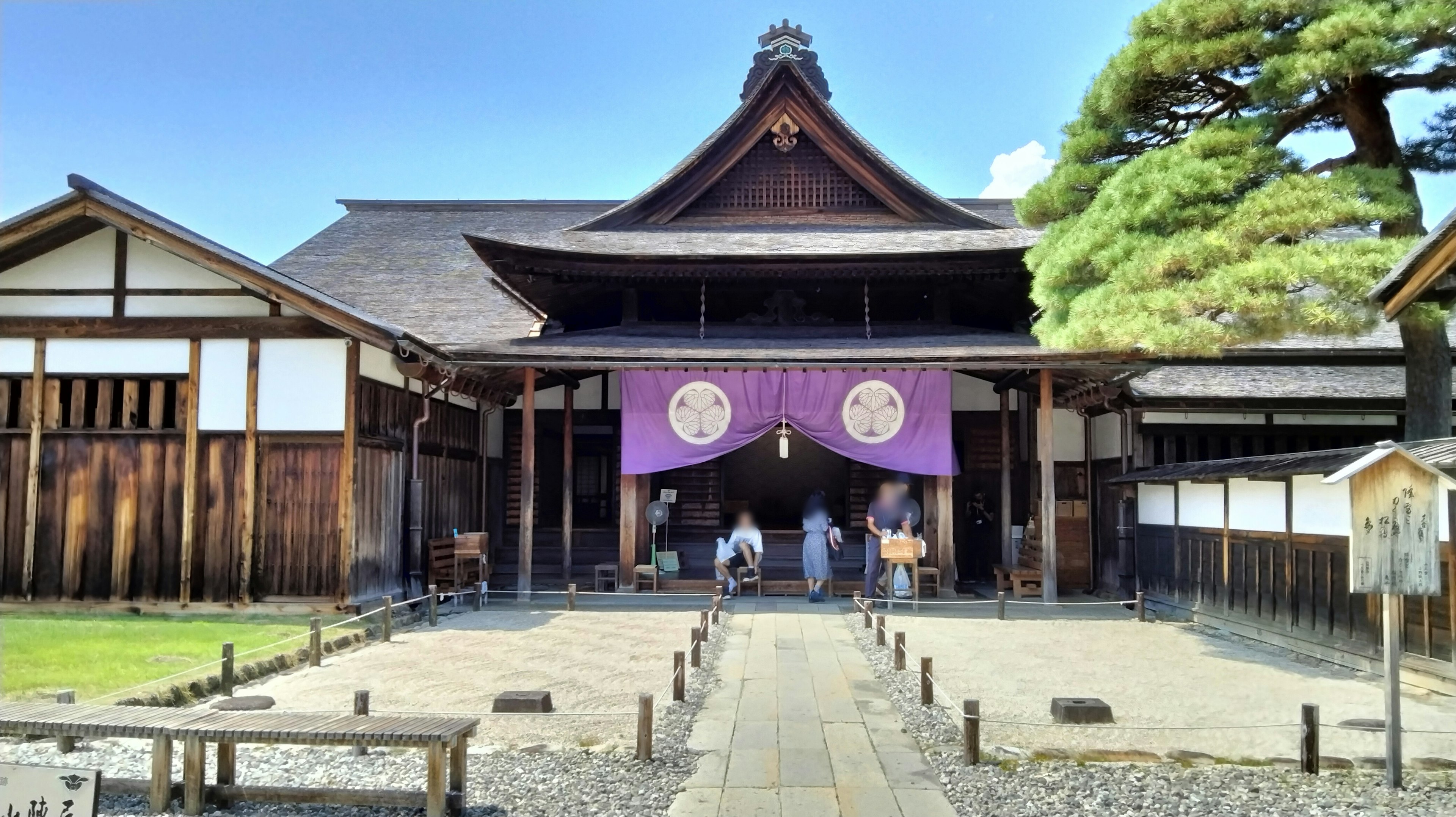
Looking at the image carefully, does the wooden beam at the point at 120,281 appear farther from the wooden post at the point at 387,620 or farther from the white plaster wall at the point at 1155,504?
the white plaster wall at the point at 1155,504

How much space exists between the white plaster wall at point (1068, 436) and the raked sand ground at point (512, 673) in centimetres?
797

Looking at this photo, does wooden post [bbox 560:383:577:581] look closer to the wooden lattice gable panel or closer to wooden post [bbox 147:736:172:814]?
the wooden lattice gable panel

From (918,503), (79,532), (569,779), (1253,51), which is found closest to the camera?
(569,779)

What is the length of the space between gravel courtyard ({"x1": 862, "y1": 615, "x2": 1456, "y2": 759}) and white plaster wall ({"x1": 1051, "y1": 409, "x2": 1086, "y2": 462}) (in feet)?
15.6

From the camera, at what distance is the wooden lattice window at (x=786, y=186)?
58.0ft

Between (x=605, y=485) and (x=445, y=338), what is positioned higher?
(x=445, y=338)

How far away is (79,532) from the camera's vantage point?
12273 millimetres

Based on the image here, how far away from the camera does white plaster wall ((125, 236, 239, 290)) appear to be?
12.5 metres

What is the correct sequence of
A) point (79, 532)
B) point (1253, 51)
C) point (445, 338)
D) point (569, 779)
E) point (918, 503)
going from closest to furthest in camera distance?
point (569, 779) → point (1253, 51) → point (79, 532) → point (445, 338) → point (918, 503)

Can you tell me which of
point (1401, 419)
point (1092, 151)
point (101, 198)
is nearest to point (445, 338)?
point (101, 198)

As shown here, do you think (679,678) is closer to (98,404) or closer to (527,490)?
(527,490)

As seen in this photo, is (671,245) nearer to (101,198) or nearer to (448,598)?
(448,598)

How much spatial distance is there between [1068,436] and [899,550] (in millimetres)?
5117

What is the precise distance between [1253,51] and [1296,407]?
21.9 feet
